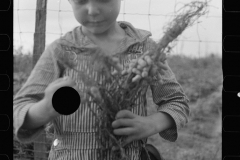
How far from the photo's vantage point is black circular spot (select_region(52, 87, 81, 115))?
659 mm

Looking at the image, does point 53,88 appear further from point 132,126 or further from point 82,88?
point 132,126

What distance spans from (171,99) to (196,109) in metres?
0.15

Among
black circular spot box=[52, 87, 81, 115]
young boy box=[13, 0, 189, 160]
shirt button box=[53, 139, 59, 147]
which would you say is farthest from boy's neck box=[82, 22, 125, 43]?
shirt button box=[53, 139, 59, 147]

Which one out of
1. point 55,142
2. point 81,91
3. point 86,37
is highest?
point 86,37

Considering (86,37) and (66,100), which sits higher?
(86,37)

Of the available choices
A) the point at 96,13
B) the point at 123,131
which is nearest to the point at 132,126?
the point at 123,131

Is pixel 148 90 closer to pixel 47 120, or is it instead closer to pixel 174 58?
pixel 174 58

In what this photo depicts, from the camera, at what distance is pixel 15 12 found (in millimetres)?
747

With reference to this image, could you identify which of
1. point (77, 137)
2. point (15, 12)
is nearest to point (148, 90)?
point (77, 137)

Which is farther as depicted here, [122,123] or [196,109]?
[196,109]

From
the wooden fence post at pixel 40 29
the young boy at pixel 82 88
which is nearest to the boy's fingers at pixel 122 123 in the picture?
the young boy at pixel 82 88

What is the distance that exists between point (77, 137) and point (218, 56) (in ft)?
1.21

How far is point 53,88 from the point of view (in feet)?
2.15

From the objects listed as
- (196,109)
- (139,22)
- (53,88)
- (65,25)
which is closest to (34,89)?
(53,88)
